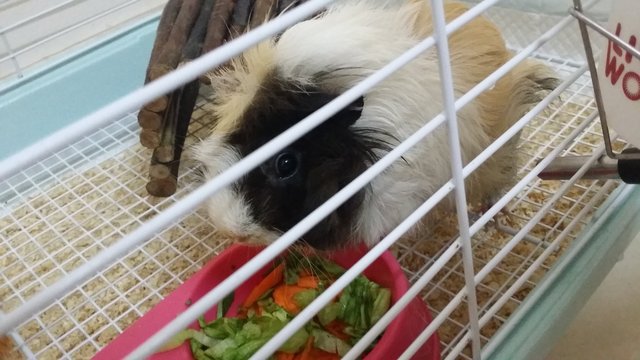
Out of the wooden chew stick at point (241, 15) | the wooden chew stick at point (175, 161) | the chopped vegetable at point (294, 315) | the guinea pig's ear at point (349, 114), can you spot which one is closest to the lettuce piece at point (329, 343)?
the chopped vegetable at point (294, 315)

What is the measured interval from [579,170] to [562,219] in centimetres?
22

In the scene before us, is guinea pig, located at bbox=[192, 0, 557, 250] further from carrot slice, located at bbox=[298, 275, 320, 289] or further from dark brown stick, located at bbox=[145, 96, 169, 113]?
dark brown stick, located at bbox=[145, 96, 169, 113]

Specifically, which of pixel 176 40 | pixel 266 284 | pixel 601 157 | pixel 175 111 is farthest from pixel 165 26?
pixel 601 157

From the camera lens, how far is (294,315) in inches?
27.0

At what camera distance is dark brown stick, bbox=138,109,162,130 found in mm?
875

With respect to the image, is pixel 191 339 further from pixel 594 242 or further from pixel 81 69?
pixel 81 69

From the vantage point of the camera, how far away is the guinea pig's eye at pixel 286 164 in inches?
22.5

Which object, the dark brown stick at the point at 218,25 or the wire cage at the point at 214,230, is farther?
the dark brown stick at the point at 218,25

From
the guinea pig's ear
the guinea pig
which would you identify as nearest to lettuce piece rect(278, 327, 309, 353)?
the guinea pig

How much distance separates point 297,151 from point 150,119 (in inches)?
15.0

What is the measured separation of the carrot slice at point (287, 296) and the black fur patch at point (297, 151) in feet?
0.50

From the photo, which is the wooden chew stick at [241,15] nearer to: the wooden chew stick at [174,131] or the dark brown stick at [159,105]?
the wooden chew stick at [174,131]

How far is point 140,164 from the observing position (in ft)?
3.49

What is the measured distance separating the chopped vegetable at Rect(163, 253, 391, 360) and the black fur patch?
12cm
